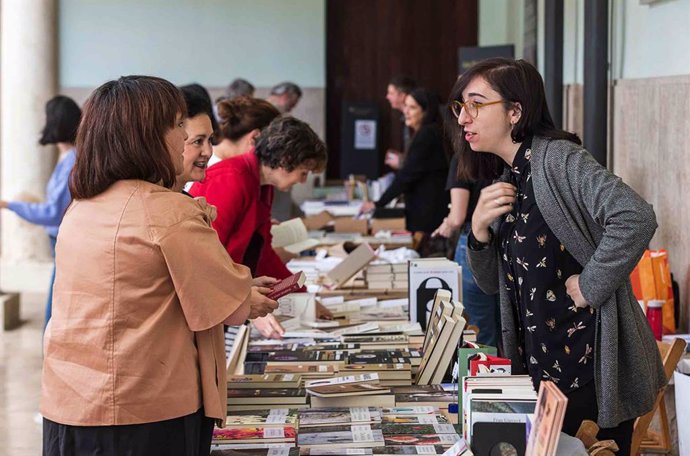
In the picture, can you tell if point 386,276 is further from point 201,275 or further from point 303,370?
point 201,275

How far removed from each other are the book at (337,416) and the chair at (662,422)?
814 millimetres

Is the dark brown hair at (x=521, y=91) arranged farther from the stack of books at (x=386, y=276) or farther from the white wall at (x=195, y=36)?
the white wall at (x=195, y=36)

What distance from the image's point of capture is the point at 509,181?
307 centimetres

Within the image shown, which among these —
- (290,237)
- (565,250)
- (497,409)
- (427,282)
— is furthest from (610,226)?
(290,237)

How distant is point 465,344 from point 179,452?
1.00m

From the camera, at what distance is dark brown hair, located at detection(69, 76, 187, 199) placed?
8.02 feet

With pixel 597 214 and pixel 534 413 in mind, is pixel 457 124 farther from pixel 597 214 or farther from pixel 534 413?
pixel 534 413

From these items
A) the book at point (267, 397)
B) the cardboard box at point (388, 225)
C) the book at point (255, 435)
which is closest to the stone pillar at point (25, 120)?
the cardboard box at point (388, 225)

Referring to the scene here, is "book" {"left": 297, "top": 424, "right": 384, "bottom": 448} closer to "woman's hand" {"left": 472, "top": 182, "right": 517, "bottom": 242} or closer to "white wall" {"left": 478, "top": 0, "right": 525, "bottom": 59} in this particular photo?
"woman's hand" {"left": 472, "top": 182, "right": 517, "bottom": 242}

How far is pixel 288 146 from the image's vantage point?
4.30 m

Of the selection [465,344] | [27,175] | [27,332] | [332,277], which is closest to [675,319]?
[332,277]

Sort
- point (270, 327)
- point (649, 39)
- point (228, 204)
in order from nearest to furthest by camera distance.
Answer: point (228, 204) → point (270, 327) → point (649, 39)

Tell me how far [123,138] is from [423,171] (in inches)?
205

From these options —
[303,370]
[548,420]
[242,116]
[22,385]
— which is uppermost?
[242,116]
